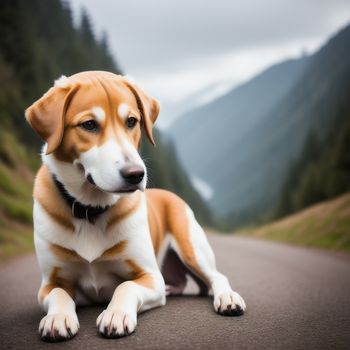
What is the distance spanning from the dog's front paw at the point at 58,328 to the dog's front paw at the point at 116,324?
0.58ft

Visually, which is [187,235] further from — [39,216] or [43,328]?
[43,328]

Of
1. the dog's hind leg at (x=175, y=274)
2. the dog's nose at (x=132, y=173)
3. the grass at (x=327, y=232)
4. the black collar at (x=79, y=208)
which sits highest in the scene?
the dog's nose at (x=132, y=173)

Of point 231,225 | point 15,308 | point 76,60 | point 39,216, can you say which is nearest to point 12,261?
point 15,308

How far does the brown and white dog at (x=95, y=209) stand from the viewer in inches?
144

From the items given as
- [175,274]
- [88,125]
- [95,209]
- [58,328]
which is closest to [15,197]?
[175,274]

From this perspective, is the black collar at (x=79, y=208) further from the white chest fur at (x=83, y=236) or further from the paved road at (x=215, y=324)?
the paved road at (x=215, y=324)

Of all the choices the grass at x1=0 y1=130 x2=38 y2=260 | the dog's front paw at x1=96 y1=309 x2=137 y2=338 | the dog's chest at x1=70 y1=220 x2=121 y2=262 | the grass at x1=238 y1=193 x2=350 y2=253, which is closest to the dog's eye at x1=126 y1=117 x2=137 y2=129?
the dog's chest at x1=70 y1=220 x2=121 y2=262

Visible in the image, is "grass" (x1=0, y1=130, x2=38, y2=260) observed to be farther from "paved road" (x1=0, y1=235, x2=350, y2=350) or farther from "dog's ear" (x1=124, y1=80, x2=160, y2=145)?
"dog's ear" (x1=124, y1=80, x2=160, y2=145)

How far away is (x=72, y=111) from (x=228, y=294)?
2.07m

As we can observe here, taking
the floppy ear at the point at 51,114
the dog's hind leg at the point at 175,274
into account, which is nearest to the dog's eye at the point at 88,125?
the floppy ear at the point at 51,114

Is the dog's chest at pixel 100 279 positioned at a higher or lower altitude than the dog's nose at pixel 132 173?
lower

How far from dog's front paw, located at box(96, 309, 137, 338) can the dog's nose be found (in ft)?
3.02

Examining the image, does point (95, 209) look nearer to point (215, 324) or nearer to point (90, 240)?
point (90, 240)

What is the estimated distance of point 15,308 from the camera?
5.02m
